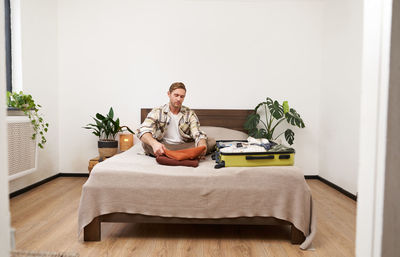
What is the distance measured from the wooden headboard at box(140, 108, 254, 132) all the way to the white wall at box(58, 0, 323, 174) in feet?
0.38

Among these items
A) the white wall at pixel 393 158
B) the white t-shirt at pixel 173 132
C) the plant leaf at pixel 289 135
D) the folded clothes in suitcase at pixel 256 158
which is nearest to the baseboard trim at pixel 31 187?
the white t-shirt at pixel 173 132

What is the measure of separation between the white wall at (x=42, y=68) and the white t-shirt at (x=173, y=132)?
1.61m

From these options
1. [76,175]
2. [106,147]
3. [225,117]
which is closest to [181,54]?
[225,117]

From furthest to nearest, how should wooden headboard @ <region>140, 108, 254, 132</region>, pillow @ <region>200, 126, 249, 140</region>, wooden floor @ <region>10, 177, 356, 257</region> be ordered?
wooden headboard @ <region>140, 108, 254, 132</region>, pillow @ <region>200, 126, 249, 140</region>, wooden floor @ <region>10, 177, 356, 257</region>

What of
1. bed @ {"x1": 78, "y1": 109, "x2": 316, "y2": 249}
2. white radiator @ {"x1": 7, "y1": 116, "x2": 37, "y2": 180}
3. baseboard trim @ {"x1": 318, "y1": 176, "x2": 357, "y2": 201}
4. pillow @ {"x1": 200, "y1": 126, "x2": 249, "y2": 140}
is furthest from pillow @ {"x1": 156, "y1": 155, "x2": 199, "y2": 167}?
baseboard trim @ {"x1": 318, "y1": 176, "x2": 357, "y2": 201}

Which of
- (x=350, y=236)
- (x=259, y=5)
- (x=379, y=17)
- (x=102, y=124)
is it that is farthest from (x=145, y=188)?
(x=259, y=5)

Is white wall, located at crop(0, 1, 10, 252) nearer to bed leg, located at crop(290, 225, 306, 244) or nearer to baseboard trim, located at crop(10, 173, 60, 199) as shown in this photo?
bed leg, located at crop(290, 225, 306, 244)

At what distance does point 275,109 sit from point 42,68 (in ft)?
9.04

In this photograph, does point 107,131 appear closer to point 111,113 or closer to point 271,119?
point 111,113

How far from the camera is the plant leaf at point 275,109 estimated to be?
3.62m

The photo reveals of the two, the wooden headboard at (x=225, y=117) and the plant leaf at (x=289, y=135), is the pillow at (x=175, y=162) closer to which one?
the wooden headboard at (x=225, y=117)

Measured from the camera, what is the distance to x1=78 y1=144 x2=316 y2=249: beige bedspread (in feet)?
6.64

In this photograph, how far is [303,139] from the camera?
407 centimetres

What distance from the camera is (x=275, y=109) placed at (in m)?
3.66
